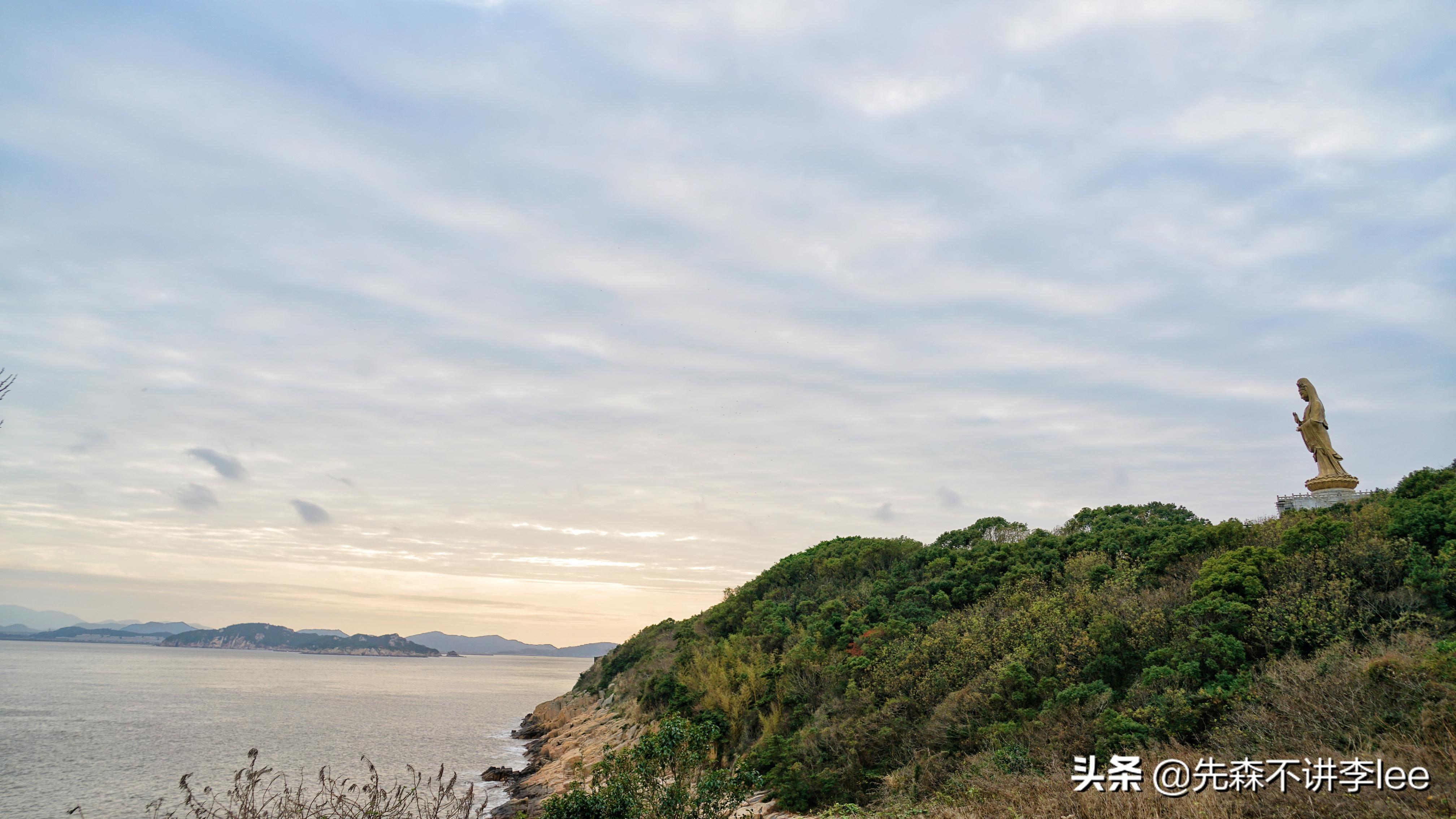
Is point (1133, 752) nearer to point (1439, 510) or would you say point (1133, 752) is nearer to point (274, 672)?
point (1439, 510)

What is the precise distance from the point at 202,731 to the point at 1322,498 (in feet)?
200

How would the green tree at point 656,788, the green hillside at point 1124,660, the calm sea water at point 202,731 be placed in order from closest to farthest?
the green tree at point 656,788 → the green hillside at point 1124,660 → the calm sea water at point 202,731

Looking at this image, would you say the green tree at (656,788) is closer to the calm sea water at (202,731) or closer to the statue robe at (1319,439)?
the calm sea water at (202,731)

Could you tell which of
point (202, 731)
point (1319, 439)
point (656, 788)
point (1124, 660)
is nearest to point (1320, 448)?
point (1319, 439)

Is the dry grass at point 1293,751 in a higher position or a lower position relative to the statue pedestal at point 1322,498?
lower

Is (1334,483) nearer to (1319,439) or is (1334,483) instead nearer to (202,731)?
(1319,439)

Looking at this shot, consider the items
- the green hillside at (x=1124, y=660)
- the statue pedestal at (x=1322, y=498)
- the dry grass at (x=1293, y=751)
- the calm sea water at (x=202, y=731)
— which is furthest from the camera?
the calm sea water at (x=202, y=731)

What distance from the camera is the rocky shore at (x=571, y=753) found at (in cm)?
2361

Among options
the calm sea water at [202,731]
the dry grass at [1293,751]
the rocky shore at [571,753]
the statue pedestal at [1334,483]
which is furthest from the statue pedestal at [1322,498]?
the calm sea water at [202,731]

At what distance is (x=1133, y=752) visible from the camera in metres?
11.8

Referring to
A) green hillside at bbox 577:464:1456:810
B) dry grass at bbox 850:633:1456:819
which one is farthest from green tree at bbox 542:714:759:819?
green hillside at bbox 577:464:1456:810

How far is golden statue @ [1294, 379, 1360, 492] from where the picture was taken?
947 inches

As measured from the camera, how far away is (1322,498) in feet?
79.2

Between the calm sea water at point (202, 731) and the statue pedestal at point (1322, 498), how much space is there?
29308mm
